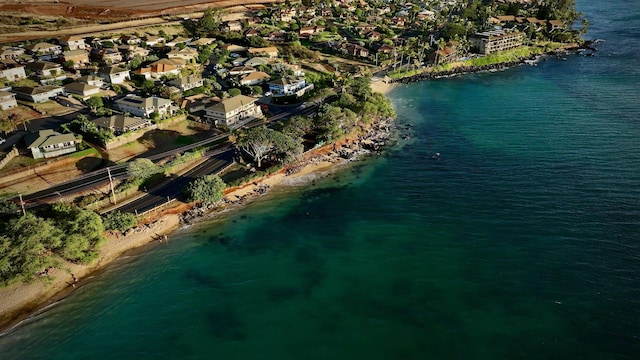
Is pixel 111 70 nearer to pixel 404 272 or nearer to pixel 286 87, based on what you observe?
pixel 286 87

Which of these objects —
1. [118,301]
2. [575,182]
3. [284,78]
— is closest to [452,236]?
[575,182]

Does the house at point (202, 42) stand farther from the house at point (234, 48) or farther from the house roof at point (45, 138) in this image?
the house roof at point (45, 138)

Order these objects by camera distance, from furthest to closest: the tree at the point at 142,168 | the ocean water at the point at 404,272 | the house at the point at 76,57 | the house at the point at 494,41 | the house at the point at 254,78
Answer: the house at the point at 494,41
the house at the point at 76,57
the house at the point at 254,78
the tree at the point at 142,168
the ocean water at the point at 404,272

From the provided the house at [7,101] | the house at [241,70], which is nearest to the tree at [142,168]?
the house at [7,101]

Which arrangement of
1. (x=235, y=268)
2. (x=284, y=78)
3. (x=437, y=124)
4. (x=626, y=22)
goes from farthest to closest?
1. (x=626, y=22)
2. (x=284, y=78)
3. (x=437, y=124)
4. (x=235, y=268)

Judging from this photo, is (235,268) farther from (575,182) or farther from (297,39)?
(297,39)
